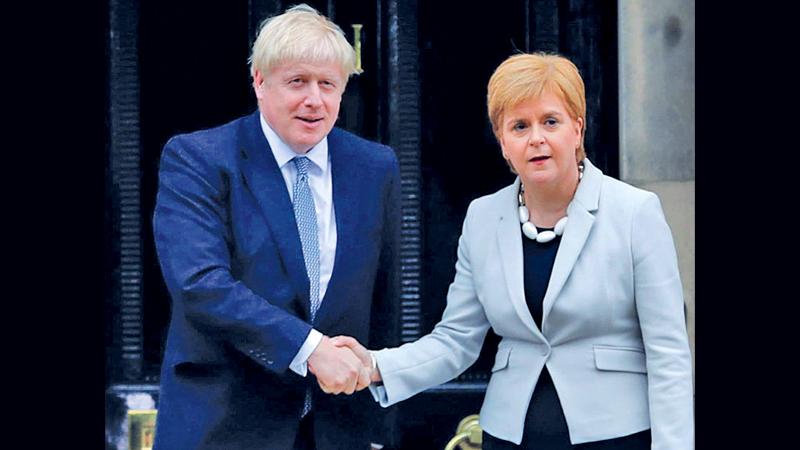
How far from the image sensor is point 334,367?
379 centimetres

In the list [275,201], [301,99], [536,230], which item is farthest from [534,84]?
[275,201]

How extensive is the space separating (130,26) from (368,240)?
1.29 metres

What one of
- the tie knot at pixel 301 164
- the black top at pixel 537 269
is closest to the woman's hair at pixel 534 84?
the black top at pixel 537 269

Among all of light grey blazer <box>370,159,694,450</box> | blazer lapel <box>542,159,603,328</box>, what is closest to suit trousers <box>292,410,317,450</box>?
light grey blazer <box>370,159,694,450</box>

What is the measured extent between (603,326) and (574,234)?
0.24 m

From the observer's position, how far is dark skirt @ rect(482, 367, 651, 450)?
140 inches

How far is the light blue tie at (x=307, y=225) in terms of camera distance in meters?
3.83

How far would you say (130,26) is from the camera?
15.2 feet

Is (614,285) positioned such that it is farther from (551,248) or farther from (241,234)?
(241,234)

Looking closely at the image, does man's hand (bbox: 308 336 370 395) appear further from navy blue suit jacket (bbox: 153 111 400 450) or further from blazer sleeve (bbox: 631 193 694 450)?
blazer sleeve (bbox: 631 193 694 450)

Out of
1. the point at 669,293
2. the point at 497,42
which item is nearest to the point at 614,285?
the point at 669,293

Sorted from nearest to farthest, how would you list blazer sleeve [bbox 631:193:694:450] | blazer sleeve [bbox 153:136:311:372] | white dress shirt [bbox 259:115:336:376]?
1. blazer sleeve [bbox 631:193:694:450]
2. blazer sleeve [bbox 153:136:311:372]
3. white dress shirt [bbox 259:115:336:376]

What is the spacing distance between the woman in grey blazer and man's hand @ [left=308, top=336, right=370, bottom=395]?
1.33 ft

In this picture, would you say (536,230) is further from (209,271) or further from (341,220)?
(209,271)
